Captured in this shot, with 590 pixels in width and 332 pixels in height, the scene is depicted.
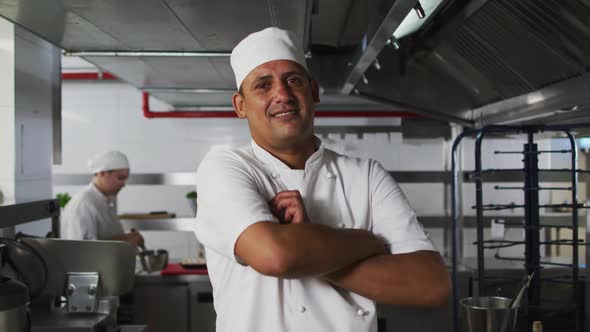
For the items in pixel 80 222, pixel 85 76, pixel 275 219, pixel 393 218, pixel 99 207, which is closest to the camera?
pixel 275 219

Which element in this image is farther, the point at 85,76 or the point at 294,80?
the point at 85,76

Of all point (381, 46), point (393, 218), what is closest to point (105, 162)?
point (381, 46)

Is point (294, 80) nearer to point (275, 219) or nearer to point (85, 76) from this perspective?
point (275, 219)

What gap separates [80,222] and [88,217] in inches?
2.3

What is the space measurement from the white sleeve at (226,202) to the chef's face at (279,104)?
87 mm

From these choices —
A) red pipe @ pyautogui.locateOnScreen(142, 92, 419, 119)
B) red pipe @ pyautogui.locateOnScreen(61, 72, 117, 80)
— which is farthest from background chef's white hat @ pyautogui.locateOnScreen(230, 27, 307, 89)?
red pipe @ pyautogui.locateOnScreen(61, 72, 117, 80)

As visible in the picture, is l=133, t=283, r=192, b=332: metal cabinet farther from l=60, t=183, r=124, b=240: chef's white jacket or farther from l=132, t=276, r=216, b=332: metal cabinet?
l=60, t=183, r=124, b=240: chef's white jacket

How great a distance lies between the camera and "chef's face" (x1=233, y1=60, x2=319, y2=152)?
46.6 inches

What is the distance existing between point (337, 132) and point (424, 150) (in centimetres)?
73

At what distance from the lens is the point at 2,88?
2.48 m

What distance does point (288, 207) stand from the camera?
1.12 m

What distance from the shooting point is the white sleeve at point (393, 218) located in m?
1.16

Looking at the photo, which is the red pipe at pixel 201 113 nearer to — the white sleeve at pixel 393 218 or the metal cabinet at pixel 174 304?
the metal cabinet at pixel 174 304

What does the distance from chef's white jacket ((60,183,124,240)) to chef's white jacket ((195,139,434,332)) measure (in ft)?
8.73
